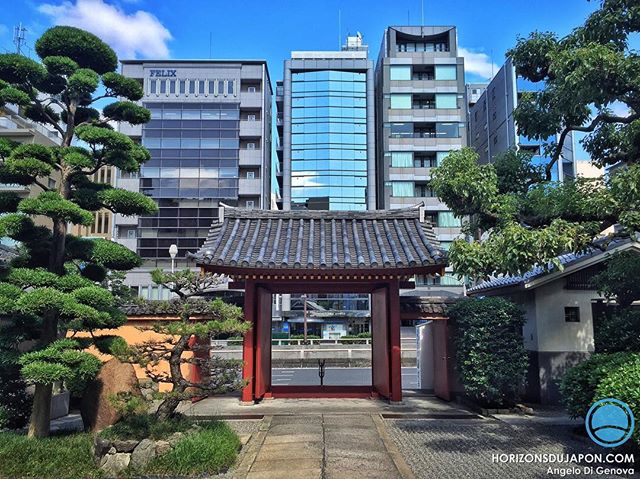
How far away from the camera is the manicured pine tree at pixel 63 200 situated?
7.89m

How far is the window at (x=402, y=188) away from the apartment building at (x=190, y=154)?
12.2 m

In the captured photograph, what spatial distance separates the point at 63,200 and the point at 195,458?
15.7 ft

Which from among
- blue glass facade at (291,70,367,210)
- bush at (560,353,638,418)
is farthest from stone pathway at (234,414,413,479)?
blue glass facade at (291,70,367,210)

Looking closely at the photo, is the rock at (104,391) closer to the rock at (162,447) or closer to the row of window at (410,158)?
the rock at (162,447)

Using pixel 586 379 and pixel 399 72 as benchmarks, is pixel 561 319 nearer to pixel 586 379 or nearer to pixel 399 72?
pixel 586 379

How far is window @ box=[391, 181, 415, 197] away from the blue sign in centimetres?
3844

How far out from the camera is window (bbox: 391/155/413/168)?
45.9 metres

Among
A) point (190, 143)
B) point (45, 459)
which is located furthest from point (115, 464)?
point (190, 143)

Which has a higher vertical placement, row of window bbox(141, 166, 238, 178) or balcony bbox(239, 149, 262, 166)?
balcony bbox(239, 149, 262, 166)

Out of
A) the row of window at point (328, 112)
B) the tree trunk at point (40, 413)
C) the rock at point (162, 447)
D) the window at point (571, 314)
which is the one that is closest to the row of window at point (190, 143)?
the row of window at point (328, 112)

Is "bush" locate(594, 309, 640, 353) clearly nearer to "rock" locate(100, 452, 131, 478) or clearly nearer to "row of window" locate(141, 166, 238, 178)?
"rock" locate(100, 452, 131, 478)

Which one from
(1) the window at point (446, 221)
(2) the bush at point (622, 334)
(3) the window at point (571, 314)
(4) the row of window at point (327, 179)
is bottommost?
(2) the bush at point (622, 334)

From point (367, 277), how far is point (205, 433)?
18.1ft

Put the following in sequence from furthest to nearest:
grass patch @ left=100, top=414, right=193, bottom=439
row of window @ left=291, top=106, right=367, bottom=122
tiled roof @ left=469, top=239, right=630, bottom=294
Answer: row of window @ left=291, top=106, right=367, bottom=122 < tiled roof @ left=469, top=239, right=630, bottom=294 < grass patch @ left=100, top=414, right=193, bottom=439
